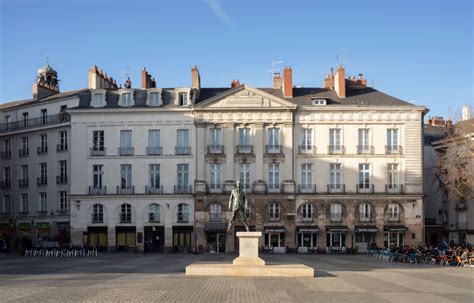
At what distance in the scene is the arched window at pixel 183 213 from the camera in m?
66.1

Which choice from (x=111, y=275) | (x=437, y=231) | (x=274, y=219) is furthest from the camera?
(x=437, y=231)

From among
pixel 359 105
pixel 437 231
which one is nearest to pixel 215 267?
pixel 359 105

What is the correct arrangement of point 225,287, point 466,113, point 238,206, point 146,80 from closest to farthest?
point 225,287 → point 238,206 → point 466,113 → point 146,80

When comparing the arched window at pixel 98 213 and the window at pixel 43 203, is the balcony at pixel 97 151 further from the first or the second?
the window at pixel 43 203

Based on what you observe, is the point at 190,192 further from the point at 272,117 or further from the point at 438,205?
the point at 438,205

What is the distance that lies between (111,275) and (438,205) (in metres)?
52.6

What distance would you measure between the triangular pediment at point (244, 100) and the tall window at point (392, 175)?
11477mm

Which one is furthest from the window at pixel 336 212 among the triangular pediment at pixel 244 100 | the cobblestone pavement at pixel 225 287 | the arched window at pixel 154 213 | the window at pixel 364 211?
the cobblestone pavement at pixel 225 287

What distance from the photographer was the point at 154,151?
67000 mm

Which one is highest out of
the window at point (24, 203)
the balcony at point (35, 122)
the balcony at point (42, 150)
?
the balcony at point (35, 122)

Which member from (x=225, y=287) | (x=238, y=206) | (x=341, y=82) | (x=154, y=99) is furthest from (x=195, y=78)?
(x=225, y=287)

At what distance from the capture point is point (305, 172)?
66250 mm

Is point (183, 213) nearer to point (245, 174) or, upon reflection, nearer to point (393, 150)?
point (245, 174)

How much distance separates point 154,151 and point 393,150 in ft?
79.0
